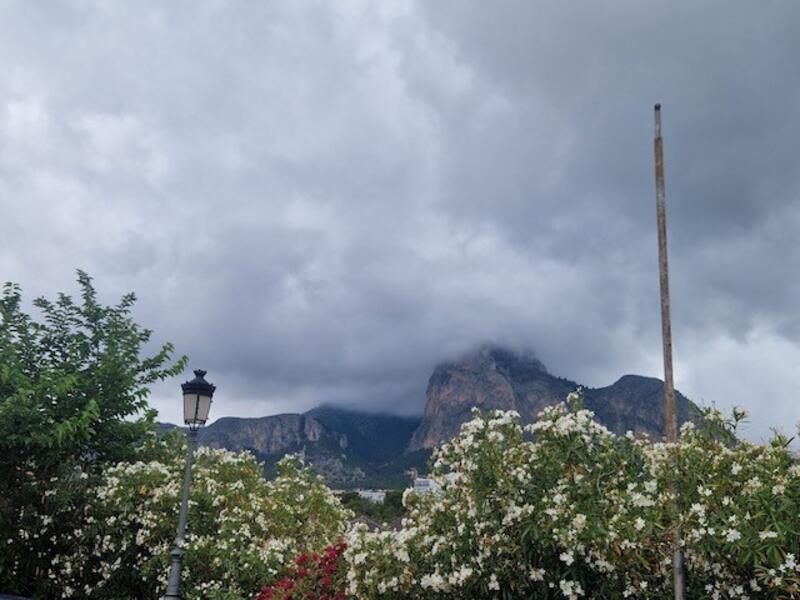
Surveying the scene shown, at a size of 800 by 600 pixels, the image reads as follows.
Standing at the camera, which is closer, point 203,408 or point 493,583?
point 493,583

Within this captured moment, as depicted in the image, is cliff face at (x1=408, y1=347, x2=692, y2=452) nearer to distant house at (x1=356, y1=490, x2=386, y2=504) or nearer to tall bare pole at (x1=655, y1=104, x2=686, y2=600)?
distant house at (x1=356, y1=490, x2=386, y2=504)

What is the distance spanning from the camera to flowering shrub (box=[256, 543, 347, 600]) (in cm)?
936

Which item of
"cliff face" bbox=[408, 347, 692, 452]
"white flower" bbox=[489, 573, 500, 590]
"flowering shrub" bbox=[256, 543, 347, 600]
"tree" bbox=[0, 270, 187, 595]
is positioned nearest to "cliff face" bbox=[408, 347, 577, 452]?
"cliff face" bbox=[408, 347, 692, 452]

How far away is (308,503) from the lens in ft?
45.3

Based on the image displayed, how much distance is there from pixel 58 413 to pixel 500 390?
141062 millimetres

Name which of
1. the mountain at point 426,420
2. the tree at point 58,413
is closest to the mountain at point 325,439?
the mountain at point 426,420

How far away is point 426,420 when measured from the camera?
17862 cm

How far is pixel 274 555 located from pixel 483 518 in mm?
5203

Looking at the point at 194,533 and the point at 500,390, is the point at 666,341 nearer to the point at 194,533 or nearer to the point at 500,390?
the point at 194,533

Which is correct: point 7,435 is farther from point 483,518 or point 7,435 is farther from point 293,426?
point 293,426

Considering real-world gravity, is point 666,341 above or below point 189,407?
above

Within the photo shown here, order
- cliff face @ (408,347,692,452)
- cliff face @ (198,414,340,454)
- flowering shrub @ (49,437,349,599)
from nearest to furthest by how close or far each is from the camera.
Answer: flowering shrub @ (49,437,349,599)
cliff face @ (408,347,692,452)
cliff face @ (198,414,340,454)

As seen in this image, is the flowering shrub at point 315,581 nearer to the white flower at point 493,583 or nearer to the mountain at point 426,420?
the white flower at point 493,583

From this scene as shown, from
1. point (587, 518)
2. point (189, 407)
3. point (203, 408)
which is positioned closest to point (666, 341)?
point (587, 518)
